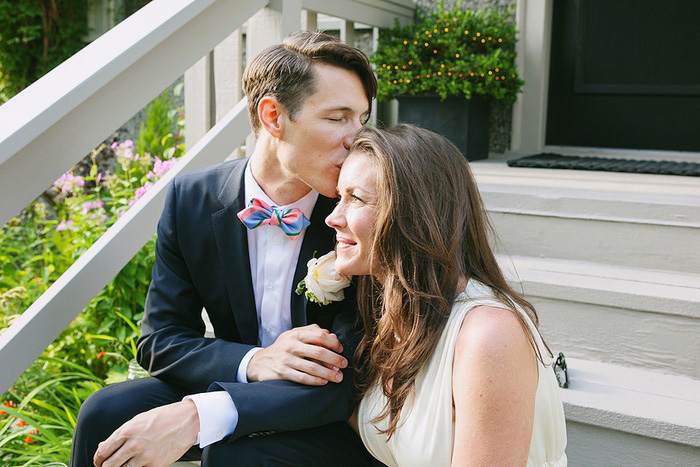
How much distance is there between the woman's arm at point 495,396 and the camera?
132 centimetres

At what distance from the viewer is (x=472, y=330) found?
1392 millimetres

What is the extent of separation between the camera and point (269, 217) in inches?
72.6

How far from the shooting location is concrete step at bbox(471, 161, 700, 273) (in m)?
2.34

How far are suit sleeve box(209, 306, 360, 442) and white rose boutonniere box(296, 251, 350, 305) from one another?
20 cm

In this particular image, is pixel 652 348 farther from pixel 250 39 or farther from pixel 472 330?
Answer: pixel 250 39

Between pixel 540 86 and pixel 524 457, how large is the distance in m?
2.75

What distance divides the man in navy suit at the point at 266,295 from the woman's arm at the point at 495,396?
37cm

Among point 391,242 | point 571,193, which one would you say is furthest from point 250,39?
point 391,242

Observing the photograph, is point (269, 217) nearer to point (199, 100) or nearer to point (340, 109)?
point (340, 109)

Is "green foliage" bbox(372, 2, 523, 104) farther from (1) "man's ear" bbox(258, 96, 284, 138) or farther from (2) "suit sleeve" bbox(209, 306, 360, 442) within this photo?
(2) "suit sleeve" bbox(209, 306, 360, 442)

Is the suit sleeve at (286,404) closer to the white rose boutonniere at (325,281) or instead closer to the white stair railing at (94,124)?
the white rose boutonniere at (325,281)

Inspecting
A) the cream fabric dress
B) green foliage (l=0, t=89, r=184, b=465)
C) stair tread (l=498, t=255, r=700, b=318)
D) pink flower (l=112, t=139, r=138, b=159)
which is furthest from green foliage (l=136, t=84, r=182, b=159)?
the cream fabric dress

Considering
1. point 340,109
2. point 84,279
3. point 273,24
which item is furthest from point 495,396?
point 273,24

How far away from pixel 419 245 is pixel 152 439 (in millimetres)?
688
